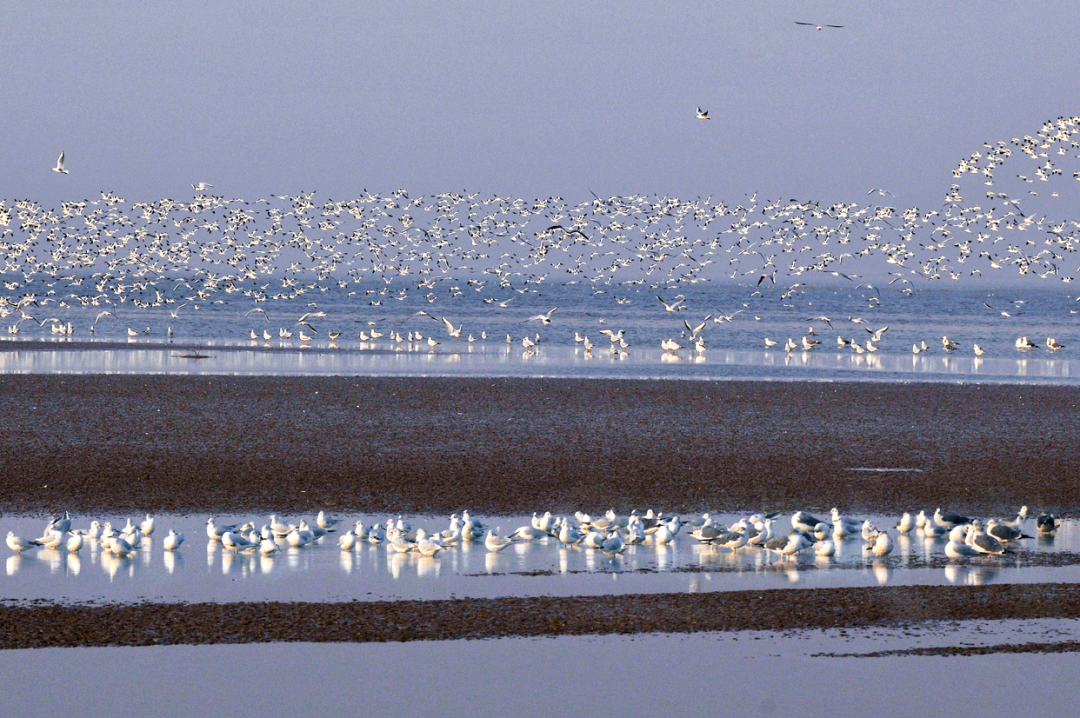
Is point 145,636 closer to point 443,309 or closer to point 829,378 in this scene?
point 829,378

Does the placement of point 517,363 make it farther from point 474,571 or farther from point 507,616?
point 507,616

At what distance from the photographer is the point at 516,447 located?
21.3 metres

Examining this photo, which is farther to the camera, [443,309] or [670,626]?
[443,309]

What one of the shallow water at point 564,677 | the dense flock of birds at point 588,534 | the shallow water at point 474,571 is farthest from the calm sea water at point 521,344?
the shallow water at point 564,677

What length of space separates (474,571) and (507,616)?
1922mm

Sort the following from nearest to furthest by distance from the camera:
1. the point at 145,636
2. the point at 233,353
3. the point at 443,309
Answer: the point at 145,636 < the point at 233,353 < the point at 443,309

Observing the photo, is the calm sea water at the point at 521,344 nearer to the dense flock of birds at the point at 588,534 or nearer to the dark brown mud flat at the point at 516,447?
the dark brown mud flat at the point at 516,447

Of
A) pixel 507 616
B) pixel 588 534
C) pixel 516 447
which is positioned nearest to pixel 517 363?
pixel 516 447

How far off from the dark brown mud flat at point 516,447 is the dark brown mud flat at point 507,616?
16.4ft

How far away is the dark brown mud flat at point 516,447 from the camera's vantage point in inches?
670

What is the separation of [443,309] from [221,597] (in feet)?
270

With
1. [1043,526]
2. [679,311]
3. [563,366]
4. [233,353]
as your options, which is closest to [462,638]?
[1043,526]

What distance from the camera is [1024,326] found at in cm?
7794

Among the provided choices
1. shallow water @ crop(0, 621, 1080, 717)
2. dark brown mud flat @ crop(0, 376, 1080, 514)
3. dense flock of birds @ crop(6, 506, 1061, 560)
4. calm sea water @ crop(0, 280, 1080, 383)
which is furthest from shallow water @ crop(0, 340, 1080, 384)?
shallow water @ crop(0, 621, 1080, 717)
